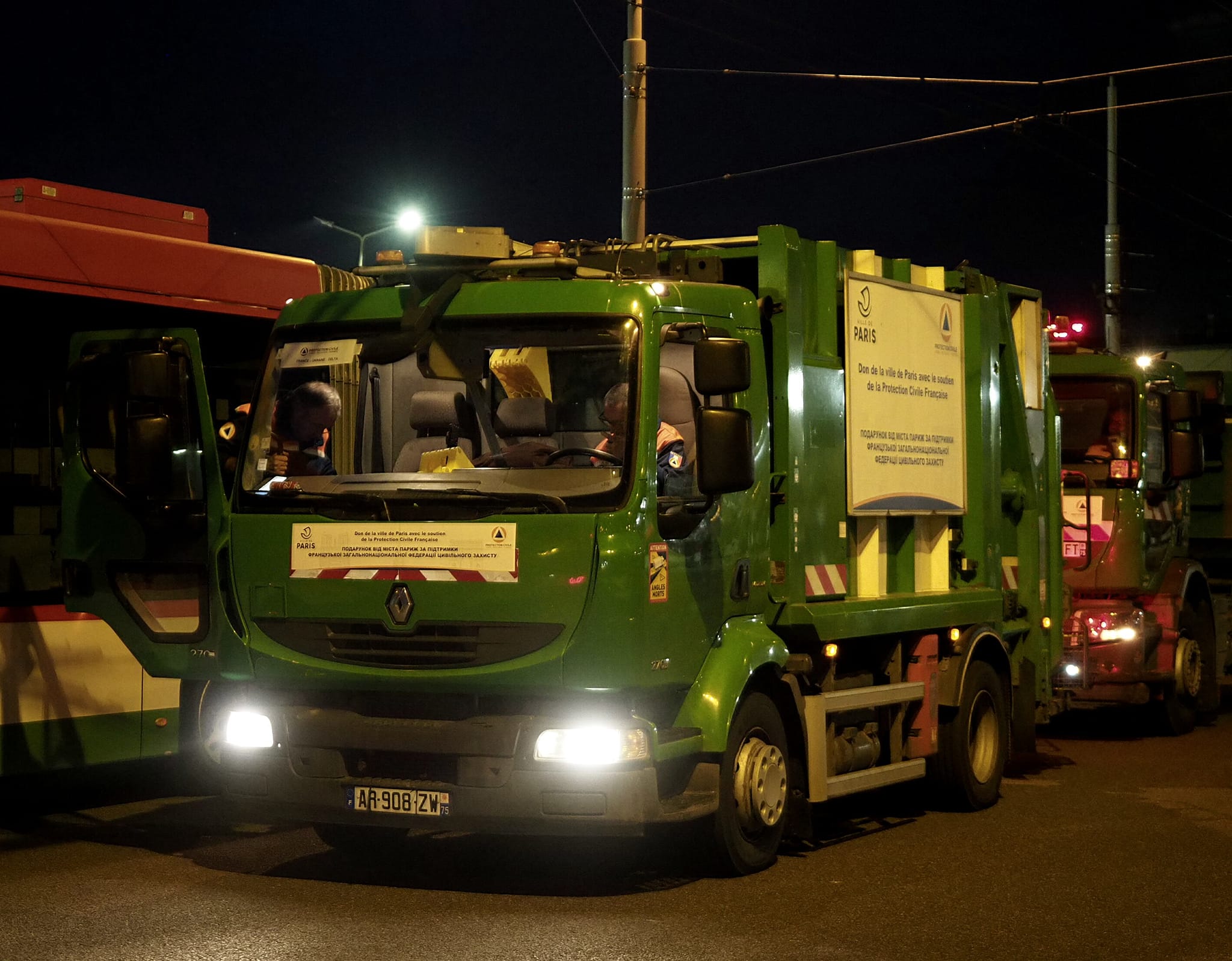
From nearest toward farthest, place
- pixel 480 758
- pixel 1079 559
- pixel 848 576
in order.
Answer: pixel 480 758 < pixel 848 576 < pixel 1079 559

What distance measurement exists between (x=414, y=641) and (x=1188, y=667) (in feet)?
31.4

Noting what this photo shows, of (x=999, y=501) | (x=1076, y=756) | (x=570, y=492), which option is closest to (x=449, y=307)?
(x=570, y=492)

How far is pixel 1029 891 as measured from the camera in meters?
8.28

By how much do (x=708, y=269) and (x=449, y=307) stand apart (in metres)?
1.33

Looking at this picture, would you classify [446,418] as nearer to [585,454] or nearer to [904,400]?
[585,454]

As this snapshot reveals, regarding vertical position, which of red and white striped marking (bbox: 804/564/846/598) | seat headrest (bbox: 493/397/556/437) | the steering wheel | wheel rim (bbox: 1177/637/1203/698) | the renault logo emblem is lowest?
wheel rim (bbox: 1177/637/1203/698)

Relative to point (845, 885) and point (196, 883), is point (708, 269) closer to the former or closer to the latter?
point (845, 885)

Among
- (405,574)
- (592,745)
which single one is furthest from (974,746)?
(405,574)

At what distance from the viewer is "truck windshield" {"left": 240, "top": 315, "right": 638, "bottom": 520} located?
7801 millimetres

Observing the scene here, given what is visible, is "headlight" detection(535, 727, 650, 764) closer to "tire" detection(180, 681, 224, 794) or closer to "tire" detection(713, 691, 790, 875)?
"tire" detection(713, 691, 790, 875)

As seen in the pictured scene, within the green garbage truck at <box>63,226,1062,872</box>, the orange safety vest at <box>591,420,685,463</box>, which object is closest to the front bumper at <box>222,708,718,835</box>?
the green garbage truck at <box>63,226,1062,872</box>

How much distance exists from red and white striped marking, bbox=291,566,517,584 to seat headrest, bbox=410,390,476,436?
81 centimetres

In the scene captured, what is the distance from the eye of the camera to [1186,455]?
1494 centimetres

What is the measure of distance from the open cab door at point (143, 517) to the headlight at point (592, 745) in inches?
74.5
